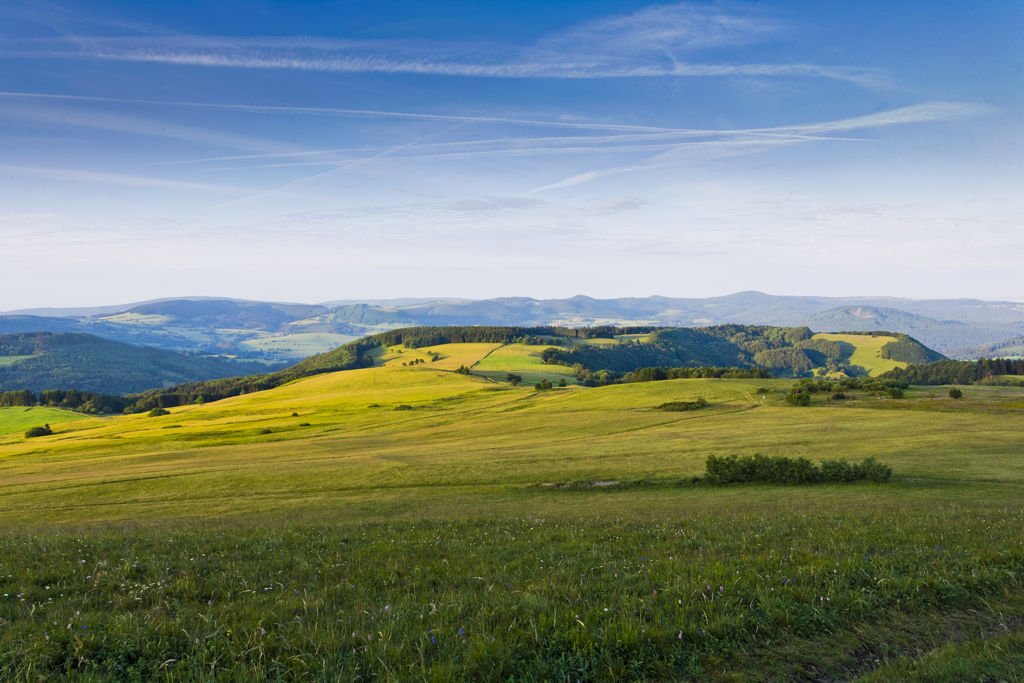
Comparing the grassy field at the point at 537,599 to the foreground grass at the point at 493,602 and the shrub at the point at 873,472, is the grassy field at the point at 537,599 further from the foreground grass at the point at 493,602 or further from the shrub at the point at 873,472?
the shrub at the point at 873,472

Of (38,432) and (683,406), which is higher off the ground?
(683,406)

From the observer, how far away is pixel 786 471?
131 feet

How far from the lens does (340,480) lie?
4941 cm

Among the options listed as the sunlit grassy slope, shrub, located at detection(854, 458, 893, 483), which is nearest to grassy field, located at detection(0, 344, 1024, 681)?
shrub, located at detection(854, 458, 893, 483)

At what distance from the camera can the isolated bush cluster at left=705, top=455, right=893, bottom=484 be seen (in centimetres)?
3891

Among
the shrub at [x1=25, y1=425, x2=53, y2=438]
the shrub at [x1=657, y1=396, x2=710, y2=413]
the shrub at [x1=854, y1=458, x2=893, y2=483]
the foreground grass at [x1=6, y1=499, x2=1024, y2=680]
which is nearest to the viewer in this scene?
the foreground grass at [x1=6, y1=499, x2=1024, y2=680]

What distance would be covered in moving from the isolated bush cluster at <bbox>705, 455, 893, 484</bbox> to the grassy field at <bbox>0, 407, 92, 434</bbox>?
18480 cm

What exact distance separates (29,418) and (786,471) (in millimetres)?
221784

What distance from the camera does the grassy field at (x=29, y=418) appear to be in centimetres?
16362

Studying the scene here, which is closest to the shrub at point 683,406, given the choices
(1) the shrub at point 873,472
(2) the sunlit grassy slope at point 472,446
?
(2) the sunlit grassy slope at point 472,446

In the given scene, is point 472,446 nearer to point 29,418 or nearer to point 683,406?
point 683,406

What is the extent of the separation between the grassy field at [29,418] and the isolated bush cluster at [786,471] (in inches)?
7275

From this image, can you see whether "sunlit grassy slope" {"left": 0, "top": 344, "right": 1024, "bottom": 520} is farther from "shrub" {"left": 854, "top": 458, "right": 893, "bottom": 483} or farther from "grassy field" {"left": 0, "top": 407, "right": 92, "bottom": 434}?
"grassy field" {"left": 0, "top": 407, "right": 92, "bottom": 434}

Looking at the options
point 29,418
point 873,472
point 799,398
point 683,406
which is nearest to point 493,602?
point 873,472
